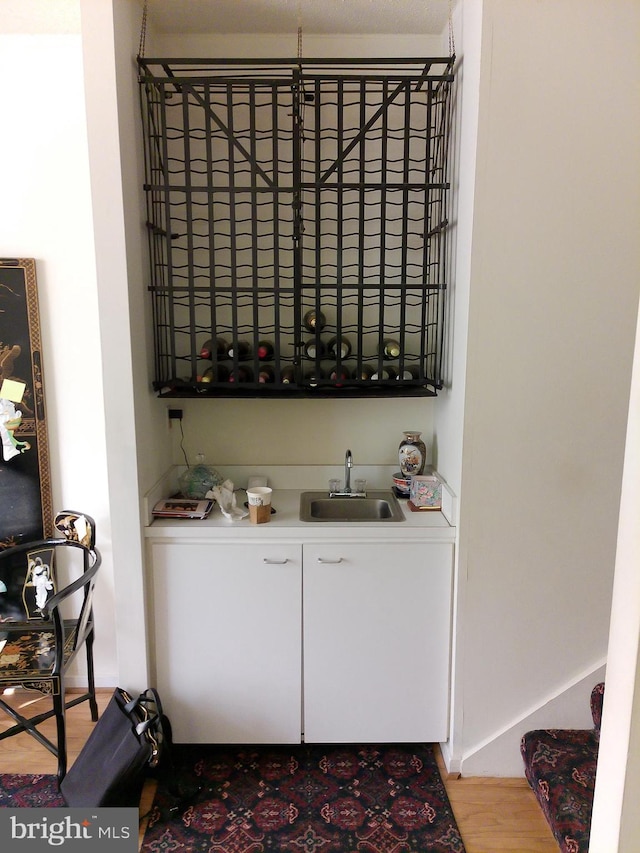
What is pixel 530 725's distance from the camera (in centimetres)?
206

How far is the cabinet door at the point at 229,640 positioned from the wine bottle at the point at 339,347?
2.47 ft

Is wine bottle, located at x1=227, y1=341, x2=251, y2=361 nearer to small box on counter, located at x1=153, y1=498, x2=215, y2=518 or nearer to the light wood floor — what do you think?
small box on counter, located at x1=153, y1=498, x2=215, y2=518

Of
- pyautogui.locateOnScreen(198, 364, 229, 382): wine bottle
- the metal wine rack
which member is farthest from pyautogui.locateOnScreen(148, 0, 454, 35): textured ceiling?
pyautogui.locateOnScreen(198, 364, 229, 382): wine bottle

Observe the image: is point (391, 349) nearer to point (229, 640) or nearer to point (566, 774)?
point (229, 640)

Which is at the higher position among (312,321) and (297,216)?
(297,216)

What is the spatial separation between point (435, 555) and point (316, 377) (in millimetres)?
800

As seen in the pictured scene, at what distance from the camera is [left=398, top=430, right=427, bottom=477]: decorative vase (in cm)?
238

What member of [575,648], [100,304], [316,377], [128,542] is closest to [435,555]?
[575,648]

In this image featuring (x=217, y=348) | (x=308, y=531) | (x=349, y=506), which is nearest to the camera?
(x=308, y=531)

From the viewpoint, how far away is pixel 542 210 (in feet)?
6.05

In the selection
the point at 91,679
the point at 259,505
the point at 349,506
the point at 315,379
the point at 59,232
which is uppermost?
the point at 59,232

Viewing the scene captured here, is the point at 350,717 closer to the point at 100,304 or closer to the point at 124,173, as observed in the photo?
the point at 100,304

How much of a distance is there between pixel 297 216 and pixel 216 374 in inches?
26.1

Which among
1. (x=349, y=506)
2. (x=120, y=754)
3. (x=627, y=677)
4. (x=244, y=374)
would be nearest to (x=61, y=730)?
(x=120, y=754)
